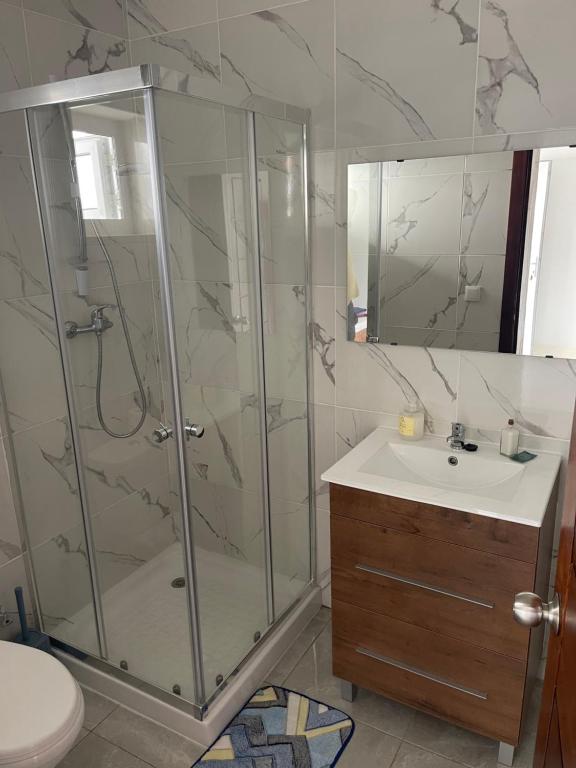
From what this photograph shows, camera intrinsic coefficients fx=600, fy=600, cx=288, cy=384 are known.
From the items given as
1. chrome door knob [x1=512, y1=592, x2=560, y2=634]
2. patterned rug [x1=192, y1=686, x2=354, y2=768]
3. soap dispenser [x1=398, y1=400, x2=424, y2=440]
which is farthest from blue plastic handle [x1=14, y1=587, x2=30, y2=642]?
chrome door knob [x1=512, y1=592, x2=560, y2=634]

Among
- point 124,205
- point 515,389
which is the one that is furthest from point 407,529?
point 124,205

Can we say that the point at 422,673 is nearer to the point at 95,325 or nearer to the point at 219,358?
the point at 219,358

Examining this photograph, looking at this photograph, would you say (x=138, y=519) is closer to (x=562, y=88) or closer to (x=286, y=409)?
(x=286, y=409)

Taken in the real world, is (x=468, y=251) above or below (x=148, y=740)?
above

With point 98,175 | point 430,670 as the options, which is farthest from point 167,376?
point 430,670

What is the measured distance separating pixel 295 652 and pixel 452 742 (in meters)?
0.67

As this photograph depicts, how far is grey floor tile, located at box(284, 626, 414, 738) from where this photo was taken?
6.77 ft

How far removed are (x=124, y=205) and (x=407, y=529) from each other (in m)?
1.26

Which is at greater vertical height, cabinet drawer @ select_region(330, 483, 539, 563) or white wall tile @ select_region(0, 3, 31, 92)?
white wall tile @ select_region(0, 3, 31, 92)

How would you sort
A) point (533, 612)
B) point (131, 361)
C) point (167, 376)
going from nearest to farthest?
point (533, 612)
point (167, 376)
point (131, 361)

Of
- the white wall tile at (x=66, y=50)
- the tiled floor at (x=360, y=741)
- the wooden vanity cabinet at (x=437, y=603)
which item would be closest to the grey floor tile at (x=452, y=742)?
the tiled floor at (x=360, y=741)

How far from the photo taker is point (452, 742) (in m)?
Result: 1.97

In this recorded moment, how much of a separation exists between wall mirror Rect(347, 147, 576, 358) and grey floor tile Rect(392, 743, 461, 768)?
1326 millimetres

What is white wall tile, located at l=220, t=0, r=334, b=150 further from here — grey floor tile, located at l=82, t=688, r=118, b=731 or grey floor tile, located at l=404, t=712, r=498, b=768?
grey floor tile, located at l=82, t=688, r=118, b=731
